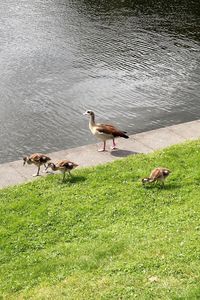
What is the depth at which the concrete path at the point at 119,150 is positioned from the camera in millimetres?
13273

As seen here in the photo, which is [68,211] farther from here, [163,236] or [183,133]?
[183,133]

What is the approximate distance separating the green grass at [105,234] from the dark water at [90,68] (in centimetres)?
308

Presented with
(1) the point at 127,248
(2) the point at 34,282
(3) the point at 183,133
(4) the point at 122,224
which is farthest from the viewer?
(3) the point at 183,133

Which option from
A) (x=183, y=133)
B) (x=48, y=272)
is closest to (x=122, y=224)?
(x=48, y=272)

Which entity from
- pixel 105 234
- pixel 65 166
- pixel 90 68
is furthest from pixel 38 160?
pixel 90 68

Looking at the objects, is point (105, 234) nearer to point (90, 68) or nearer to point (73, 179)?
point (73, 179)

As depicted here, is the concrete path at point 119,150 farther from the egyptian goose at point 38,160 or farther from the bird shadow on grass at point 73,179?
the bird shadow on grass at point 73,179

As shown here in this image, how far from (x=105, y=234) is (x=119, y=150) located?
14.6 ft

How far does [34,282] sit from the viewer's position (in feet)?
30.6

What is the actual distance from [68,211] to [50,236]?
928 millimetres

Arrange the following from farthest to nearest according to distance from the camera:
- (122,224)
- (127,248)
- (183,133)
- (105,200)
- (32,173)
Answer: (183,133), (32,173), (105,200), (122,224), (127,248)

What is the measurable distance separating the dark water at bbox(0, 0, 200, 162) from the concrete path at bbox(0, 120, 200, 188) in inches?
42.1

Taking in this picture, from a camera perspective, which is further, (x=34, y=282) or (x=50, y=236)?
(x=50, y=236)

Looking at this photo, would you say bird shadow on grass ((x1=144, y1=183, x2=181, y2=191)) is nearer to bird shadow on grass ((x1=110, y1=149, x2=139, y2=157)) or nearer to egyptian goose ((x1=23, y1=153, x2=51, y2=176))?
bird shadow on grass ((x1=110, y1=149, x2=139, y2=157))
